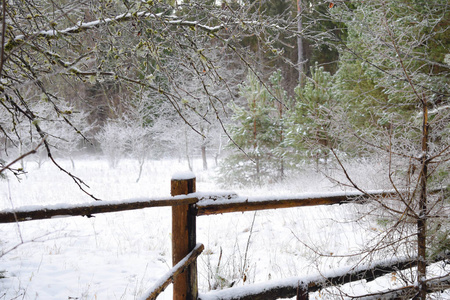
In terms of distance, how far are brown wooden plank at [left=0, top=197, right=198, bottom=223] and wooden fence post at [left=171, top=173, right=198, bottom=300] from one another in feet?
0.51

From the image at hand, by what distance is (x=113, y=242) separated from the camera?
4.93m

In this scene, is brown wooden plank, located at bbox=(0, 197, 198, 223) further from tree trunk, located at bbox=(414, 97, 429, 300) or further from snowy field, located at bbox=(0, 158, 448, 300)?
tree trunk, located at bbox=(414, 97, 429, 300)

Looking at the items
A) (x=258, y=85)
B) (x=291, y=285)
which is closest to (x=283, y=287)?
(x=291, y=285)

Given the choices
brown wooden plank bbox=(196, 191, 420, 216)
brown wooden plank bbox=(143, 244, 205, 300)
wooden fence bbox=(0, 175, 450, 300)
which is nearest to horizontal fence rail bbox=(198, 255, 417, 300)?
wooden fence bbox=(0, 175, 450, 300)

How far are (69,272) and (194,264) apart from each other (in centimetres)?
254

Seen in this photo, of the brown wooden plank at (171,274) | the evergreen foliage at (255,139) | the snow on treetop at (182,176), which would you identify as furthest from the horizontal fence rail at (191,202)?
the evergreen foliage at (255,139)

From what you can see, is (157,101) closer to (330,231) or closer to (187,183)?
(330,231)

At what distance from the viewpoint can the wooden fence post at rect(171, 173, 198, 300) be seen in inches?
67.7

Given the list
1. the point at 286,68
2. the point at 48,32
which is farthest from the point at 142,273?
the point at 286,68

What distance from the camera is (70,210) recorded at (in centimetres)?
134

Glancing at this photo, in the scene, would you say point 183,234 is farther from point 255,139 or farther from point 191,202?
point 255,139

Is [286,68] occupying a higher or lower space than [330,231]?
higher

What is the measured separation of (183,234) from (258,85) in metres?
9.52

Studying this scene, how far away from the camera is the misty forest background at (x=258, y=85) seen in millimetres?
1753
